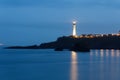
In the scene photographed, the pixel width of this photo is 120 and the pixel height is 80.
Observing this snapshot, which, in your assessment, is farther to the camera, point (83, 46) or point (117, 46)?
point (117, 46)

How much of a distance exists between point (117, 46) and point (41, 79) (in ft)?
311

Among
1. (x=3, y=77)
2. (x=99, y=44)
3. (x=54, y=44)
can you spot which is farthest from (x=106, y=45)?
(x=3, y=77)

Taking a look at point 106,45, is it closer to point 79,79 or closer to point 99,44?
point 99,44

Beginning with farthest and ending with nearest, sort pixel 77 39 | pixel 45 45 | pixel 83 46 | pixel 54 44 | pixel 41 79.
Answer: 1. pixel 45 45
2. pixel 54 44
3. pixel 77 39
4. pixel 83 46
5. pixel 41 79

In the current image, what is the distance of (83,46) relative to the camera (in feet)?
324

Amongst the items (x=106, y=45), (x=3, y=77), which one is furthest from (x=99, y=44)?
(x=3, y=77)

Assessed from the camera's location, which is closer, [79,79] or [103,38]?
[79,79]

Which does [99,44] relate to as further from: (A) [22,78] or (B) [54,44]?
(A) [22,78]

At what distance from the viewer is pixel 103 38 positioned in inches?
5236

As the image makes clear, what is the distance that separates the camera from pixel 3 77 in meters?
39.0

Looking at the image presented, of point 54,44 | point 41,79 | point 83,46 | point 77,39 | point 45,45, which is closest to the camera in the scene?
point 41,79

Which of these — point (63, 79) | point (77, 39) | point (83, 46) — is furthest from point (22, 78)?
point (77, 39)

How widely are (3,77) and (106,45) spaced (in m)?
96.7

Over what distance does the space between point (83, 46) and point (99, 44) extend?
35989 mm
